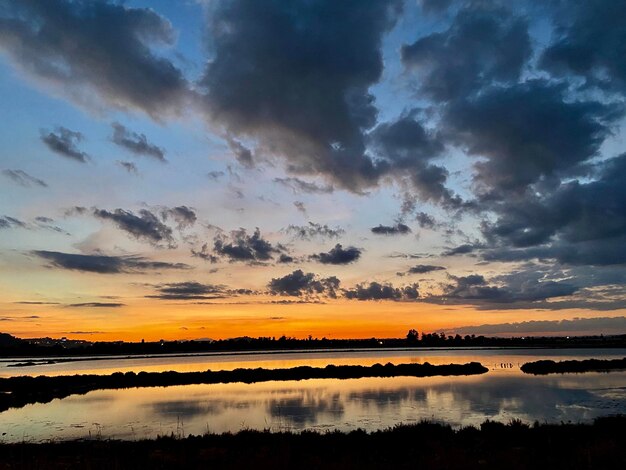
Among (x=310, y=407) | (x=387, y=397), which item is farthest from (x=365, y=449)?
(x=387, y=397)

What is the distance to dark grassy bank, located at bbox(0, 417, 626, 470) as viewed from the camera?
14.8m

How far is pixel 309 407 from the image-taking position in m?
36.4

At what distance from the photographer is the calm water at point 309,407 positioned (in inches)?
1164

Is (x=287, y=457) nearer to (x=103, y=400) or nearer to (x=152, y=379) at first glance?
(x=103, y=400)

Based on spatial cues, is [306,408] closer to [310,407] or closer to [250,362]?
[310,407]

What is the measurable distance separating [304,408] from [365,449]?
16570mm

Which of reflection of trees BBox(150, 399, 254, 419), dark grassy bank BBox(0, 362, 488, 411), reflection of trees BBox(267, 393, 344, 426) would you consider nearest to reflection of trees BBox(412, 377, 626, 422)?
reflection of trees BBox(267, 393, 344, 426)

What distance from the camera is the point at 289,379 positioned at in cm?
6200

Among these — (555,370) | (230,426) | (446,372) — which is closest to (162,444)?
(230,426)

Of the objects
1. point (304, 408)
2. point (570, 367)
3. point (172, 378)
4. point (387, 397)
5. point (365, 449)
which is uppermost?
point (172, 378)

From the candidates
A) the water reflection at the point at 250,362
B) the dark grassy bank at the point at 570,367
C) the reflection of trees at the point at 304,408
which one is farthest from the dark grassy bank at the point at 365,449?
the water reflection at the point at 250,362

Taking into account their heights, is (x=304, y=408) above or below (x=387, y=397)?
below

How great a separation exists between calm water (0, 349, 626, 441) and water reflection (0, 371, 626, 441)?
6 centimetres

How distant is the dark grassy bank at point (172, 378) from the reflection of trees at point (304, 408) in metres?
20.7
